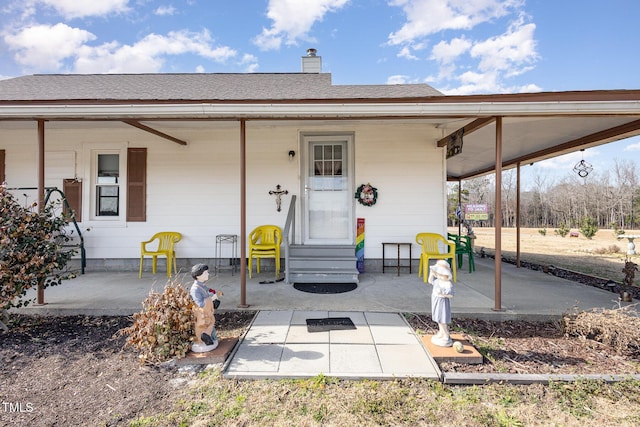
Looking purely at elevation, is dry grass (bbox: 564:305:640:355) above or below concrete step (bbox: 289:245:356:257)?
below

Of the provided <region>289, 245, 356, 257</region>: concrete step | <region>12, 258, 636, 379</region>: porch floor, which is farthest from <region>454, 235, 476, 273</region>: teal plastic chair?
<region>289, 245, 356, 257</region>: concrete step

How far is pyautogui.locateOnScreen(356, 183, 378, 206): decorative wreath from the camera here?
5.51 metres

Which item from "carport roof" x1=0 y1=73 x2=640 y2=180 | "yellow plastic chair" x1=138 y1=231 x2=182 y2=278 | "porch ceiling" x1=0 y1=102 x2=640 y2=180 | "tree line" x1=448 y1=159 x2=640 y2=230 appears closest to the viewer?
"carport roof" x1=0 y1=73 x2=640 y2=180

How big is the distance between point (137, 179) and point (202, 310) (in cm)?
438

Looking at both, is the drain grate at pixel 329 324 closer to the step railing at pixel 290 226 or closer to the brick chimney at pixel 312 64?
the step railing at pixel 290 226

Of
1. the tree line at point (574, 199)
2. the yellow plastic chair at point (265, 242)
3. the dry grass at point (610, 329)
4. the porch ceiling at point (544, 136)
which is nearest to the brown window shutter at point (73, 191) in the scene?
the yellow plastic chair at point (265, 242)

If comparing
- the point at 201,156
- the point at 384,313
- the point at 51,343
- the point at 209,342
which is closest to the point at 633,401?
Answer: the point at 384,313

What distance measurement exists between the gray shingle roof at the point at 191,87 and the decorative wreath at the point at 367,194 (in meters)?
1.62

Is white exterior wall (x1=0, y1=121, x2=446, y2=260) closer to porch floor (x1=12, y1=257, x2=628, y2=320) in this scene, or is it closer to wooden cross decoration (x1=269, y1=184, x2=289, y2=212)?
wooden cross decoration (x1=269, y1=184, x2=289, y2=212)

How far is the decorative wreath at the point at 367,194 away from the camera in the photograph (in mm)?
5512

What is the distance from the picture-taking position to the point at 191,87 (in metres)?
6.32

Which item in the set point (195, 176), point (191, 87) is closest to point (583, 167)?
point (195, 176)

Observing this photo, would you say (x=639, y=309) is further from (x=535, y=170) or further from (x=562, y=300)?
(x=535, y=170)

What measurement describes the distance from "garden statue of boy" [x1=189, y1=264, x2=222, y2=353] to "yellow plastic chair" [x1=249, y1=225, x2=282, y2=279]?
2562mm
